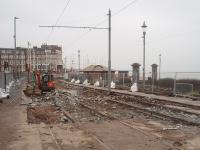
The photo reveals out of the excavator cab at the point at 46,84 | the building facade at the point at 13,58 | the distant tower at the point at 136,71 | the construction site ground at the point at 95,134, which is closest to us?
the construction site ground at the point at 95,134

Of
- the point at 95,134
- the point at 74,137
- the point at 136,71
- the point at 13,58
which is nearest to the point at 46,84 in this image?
the point at 136,71

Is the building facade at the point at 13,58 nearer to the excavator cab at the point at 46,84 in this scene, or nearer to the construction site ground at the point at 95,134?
the excavator cab at the point at 46,84

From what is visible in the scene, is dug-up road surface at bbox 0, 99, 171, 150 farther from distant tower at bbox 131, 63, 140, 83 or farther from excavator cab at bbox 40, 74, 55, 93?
distant tower at bbox 131, 63, 140, 83

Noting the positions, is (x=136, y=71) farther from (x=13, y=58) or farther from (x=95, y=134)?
(x=13, y=58)

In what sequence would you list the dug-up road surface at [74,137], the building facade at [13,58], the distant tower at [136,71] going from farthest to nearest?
1. the building facade at [13,58]
2. the distant tower at [136,71]
3. the dug-up road surface at [74,137]

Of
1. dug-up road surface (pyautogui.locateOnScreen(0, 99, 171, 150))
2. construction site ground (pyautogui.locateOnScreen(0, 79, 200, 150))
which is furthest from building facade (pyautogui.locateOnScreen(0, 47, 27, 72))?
dug-up road surface (pyautogui.locateOnScreen(0, 99, 171, 150))

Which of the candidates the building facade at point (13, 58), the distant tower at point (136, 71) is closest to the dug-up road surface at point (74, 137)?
the distant tower at point (136, 71)

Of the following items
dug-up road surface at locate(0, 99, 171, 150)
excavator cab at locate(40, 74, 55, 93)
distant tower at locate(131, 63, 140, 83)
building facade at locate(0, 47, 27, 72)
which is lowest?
→ dug-up road surface at locate(0, 99, 171, 150)

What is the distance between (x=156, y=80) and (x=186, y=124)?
1018 inches

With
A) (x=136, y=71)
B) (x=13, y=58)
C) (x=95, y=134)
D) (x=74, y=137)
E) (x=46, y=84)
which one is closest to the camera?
(x=74, y=137)

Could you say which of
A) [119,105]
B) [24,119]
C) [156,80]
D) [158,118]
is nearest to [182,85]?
[119,105]

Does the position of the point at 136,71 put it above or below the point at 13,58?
below

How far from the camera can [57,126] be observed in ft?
49.5

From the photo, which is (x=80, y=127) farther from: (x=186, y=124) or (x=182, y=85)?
(x=182, y=85)
